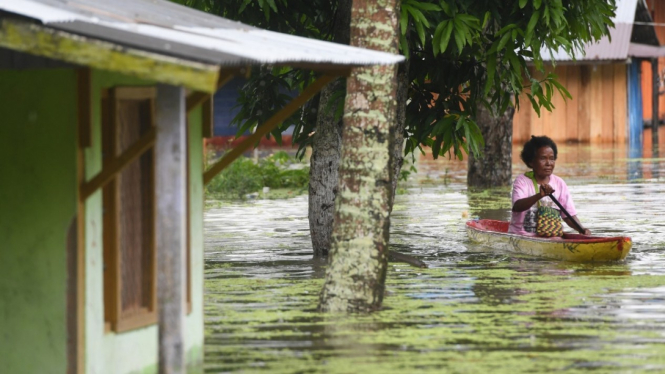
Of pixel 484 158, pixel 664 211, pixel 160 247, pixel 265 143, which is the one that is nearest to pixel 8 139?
pixel 160 247

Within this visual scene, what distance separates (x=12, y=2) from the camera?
6.48 metres

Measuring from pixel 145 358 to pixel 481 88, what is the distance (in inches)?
240

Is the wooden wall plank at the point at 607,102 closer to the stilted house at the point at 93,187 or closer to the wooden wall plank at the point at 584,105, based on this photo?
the wooden wall plank at the point at 584,105

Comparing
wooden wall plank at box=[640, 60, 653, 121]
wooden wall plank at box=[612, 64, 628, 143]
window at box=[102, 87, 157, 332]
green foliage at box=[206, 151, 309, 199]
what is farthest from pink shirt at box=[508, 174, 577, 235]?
wooden wall plank at box=[640, 60, 653, 121]

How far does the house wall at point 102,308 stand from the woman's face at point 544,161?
5487mm

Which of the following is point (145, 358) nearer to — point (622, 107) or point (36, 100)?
point (36, 100)

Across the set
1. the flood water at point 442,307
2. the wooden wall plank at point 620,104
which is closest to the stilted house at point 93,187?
the flood water at point 442,307

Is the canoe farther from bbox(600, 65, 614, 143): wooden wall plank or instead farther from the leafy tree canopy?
bbox(600, 65, 614, 143): wooden wall plank

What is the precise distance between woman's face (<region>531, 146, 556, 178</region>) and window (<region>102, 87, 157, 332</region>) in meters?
5.83

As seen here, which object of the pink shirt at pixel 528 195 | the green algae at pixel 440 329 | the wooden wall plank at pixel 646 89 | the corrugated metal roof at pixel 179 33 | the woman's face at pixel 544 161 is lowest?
the green algae at pixel 440 329

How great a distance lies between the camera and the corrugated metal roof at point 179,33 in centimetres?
593

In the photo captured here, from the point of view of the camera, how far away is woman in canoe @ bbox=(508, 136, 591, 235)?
12375mm

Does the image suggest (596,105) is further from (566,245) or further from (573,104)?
(566,245)

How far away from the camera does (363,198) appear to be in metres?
9.04
